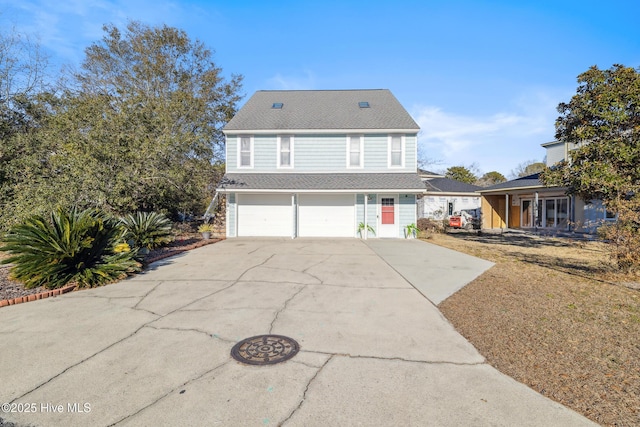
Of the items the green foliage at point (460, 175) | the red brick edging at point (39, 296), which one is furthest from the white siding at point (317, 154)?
the green foliage at point (460, 175)

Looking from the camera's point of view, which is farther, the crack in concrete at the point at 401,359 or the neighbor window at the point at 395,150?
the neighbor window at the point at 395,150

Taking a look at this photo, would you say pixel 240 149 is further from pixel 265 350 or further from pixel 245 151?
pixel 265 350

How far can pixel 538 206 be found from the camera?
73.2 feet

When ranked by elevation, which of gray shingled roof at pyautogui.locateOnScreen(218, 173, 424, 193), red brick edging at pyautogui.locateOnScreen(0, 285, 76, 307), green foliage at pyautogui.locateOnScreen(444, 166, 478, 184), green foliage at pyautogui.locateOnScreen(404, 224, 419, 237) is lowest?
red brick edging at pyautogui.locateOnScreen(0, 285, 76, 307)

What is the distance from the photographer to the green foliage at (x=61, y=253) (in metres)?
6.07

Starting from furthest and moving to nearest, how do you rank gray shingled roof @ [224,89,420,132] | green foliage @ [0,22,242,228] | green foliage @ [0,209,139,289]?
gray shingled roof @ [224,89,420,132]
green foliage @ [0,22,242,228]
green foliage @ [0,209,139,289]

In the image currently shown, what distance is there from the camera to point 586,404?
2.61 metres

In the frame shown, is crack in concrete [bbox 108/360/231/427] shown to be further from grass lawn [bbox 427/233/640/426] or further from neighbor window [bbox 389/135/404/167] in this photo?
neighbor window [bbox 389/135/404/167]

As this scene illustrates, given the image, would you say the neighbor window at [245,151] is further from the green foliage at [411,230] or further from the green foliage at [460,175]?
the green foliage at [460,175]

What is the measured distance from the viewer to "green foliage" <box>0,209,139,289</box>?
6066 millimetres

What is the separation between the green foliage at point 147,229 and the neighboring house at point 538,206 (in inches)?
773

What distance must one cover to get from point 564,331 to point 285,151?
44.8 feet

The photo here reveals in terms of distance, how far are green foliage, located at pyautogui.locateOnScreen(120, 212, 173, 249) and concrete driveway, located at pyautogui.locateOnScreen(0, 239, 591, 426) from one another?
4.28 metres

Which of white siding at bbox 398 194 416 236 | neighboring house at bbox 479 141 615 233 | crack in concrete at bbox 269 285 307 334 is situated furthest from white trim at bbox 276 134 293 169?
neighboring house at bbox 479 141 615 233
